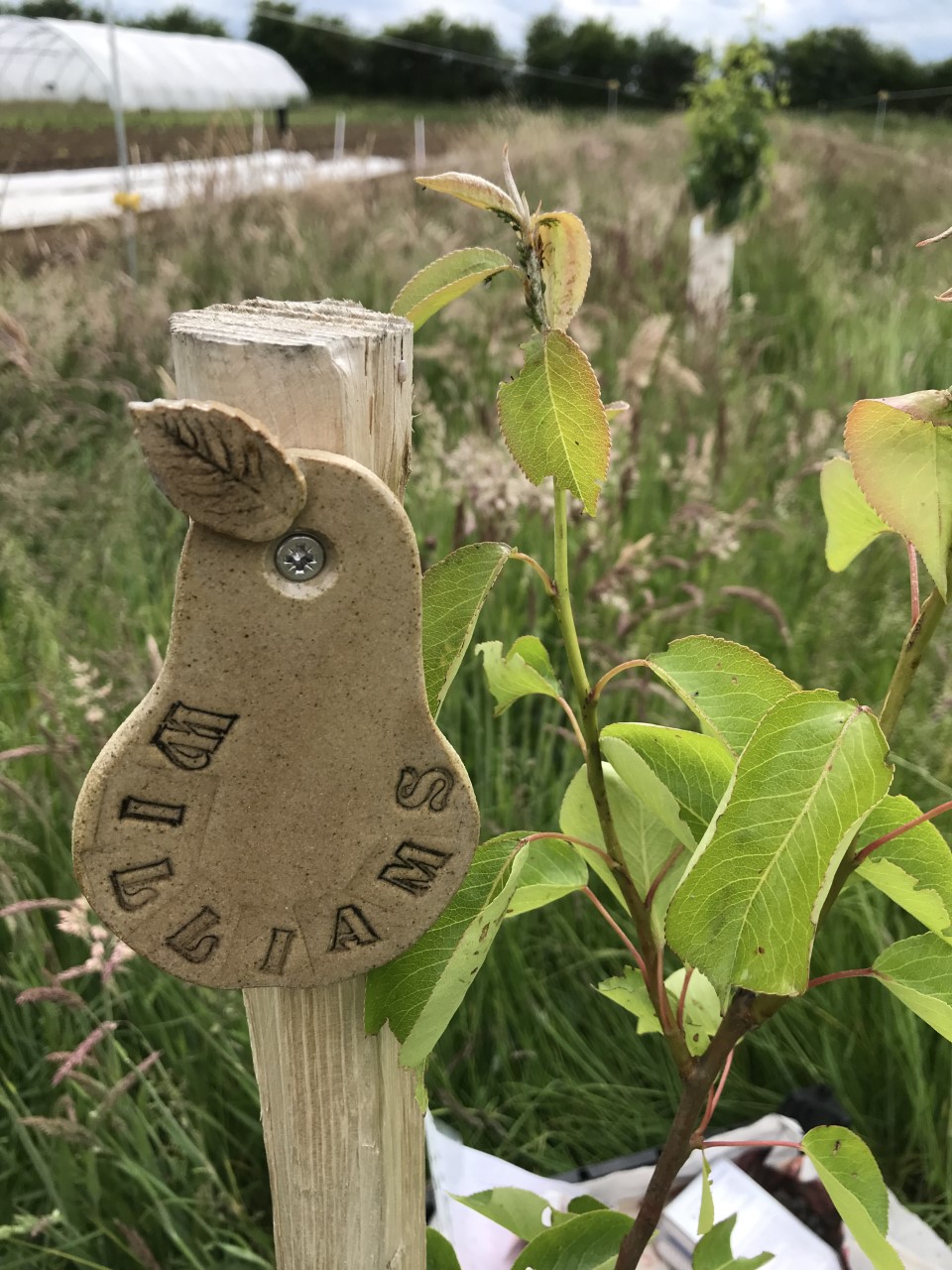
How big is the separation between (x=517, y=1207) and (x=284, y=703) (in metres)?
0.64

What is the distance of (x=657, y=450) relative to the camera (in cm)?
269

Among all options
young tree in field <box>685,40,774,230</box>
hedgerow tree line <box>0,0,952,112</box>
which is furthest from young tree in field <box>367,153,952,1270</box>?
hedgerow tree line <box>0,0,952,112</box>

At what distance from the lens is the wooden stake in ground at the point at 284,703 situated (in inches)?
20.9

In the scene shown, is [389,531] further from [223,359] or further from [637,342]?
[637,342]

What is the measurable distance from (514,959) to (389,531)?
1179 millimetres

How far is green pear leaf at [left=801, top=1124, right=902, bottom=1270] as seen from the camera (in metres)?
0.67

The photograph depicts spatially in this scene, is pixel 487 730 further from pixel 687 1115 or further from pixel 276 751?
pixel 276 751

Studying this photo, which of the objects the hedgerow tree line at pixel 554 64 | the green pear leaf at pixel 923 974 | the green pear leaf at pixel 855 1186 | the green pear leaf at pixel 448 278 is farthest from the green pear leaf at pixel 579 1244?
the hedgerow tree line at pixel 554 64

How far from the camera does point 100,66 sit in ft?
31.0

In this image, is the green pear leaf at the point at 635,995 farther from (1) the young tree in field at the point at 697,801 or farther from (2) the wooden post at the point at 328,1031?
(2) the wooden post at the point at 328,1031

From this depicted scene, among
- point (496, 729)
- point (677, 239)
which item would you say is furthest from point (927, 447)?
point (677, 239)

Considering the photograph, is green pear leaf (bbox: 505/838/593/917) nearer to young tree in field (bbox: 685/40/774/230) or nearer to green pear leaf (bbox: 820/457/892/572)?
green pear leaf (bbox: 820/457/892/572)

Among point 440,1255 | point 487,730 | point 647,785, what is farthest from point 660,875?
point 487,730

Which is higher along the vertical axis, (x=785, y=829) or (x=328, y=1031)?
(x=785, y=829)
